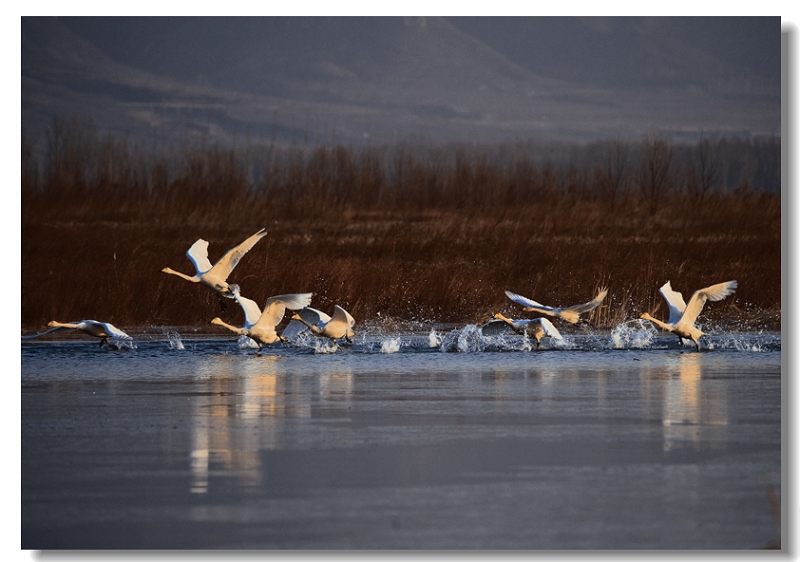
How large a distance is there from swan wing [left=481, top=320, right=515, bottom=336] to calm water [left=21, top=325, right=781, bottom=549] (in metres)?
0.61

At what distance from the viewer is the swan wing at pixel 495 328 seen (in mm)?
13892

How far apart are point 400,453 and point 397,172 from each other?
35.2 feet

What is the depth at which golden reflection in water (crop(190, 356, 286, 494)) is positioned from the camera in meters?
8.16

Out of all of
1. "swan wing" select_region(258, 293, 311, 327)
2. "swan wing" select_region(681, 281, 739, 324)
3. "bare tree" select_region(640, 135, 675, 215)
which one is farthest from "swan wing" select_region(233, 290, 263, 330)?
"bare tree" select_region(640, 135, 675, 215)

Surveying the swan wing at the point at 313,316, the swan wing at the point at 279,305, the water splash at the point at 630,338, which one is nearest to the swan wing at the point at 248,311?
the swan wing at the point at 279,305

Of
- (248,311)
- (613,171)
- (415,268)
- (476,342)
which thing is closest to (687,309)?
(476,342)

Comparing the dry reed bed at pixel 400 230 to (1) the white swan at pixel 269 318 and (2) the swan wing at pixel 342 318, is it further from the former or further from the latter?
(2) the swan wing at pixel 342 318

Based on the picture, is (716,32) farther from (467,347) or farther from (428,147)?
(428,147)

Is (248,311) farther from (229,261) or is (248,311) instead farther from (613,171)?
(613,171)

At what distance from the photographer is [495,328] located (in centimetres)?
1402

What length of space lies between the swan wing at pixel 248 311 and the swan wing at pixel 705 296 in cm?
449

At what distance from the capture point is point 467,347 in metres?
14.5

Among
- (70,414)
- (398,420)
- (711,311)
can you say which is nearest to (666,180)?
(711,311)
